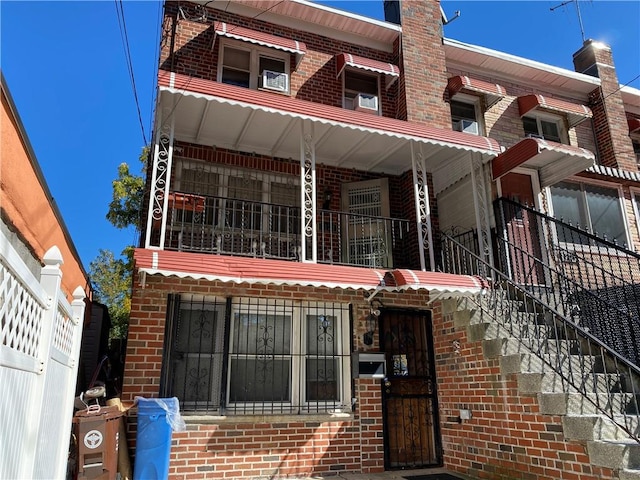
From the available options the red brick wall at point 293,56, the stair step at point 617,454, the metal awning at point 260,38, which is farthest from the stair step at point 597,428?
the metal awning at point 260,38

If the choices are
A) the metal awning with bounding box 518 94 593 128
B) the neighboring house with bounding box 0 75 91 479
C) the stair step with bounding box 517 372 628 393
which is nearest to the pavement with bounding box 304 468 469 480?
the stair step with bounding box 517 372 628 393

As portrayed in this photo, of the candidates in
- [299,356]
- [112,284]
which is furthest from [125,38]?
[112,284]

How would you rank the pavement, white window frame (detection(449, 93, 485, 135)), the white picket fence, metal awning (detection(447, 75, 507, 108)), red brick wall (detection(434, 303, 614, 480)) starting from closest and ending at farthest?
the white picket fence, red brick wall (detection(434, 303, 614, 480)), the pavement, metal awning (detection(447, 75, 507, 108)), white window frame (detection(449, 93, 485, 135))

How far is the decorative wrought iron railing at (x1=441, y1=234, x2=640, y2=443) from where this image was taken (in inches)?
189

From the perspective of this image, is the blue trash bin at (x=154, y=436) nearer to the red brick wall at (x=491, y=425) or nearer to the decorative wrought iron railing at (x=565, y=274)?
the red brick wall at (x=491, y=425)

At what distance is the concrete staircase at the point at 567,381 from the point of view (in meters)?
4.40

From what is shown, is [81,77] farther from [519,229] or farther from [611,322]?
[611,322]

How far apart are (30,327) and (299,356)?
462 centimetres

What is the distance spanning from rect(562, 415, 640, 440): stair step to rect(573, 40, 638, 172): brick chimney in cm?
799

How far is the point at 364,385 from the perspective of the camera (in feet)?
22.1

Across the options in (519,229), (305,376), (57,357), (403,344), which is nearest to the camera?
(57,357)

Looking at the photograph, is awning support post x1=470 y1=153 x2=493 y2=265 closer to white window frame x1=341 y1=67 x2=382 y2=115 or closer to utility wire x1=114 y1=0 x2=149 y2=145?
white window frame x1=341 y1=67 x2=382 y2=115

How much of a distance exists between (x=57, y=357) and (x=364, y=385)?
461 centimetres

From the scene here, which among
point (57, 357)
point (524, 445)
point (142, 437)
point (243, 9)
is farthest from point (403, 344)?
point (243, 9)
